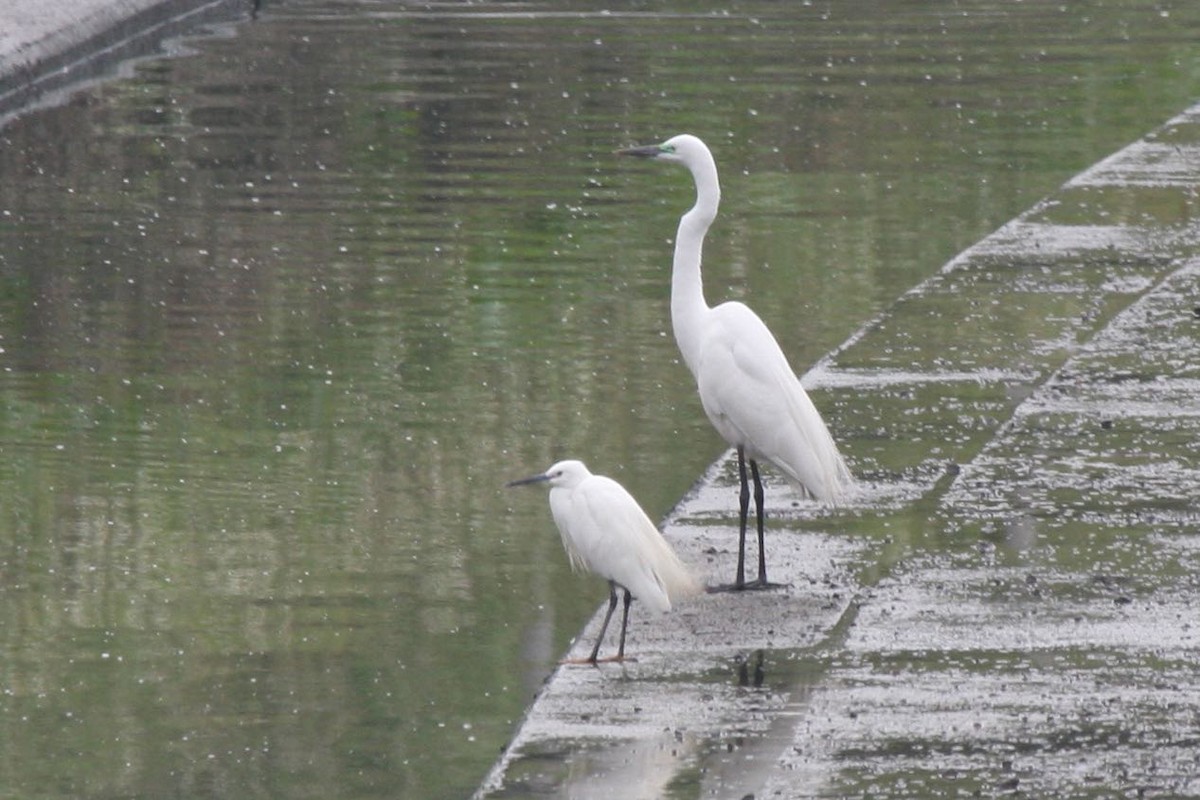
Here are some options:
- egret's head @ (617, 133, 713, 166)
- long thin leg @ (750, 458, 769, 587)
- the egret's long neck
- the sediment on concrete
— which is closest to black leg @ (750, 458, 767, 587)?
long thin leg @ (750, 458, 769, 587)

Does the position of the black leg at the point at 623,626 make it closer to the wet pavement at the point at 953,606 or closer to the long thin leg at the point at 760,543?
the wet pavement at the point at 953,606

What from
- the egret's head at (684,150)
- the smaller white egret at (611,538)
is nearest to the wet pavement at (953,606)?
the smaller white egret at (611,538)

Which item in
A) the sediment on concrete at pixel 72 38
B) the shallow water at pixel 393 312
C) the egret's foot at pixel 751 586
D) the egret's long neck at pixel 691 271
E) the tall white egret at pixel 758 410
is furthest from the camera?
the sediment on concrete at pixel 72 38

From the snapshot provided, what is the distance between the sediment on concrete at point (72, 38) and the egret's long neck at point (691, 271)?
32.6 feet

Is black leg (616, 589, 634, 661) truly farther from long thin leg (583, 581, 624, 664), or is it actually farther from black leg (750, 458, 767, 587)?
black leg (750, 458, 767, 587)

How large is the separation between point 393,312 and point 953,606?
4.85 metres

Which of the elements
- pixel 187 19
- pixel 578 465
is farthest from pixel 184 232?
pixel 187 19

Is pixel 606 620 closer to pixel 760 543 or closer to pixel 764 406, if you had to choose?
pixel 760 543

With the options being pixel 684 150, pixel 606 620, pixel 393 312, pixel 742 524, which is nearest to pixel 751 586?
pixel 742 524

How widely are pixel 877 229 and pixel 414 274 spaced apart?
8.52ft

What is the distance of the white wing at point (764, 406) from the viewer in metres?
7.30

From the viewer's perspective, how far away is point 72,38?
19.5m

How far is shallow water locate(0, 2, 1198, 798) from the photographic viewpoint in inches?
263

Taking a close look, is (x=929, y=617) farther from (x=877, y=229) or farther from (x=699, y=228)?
(x=877, y=229)
